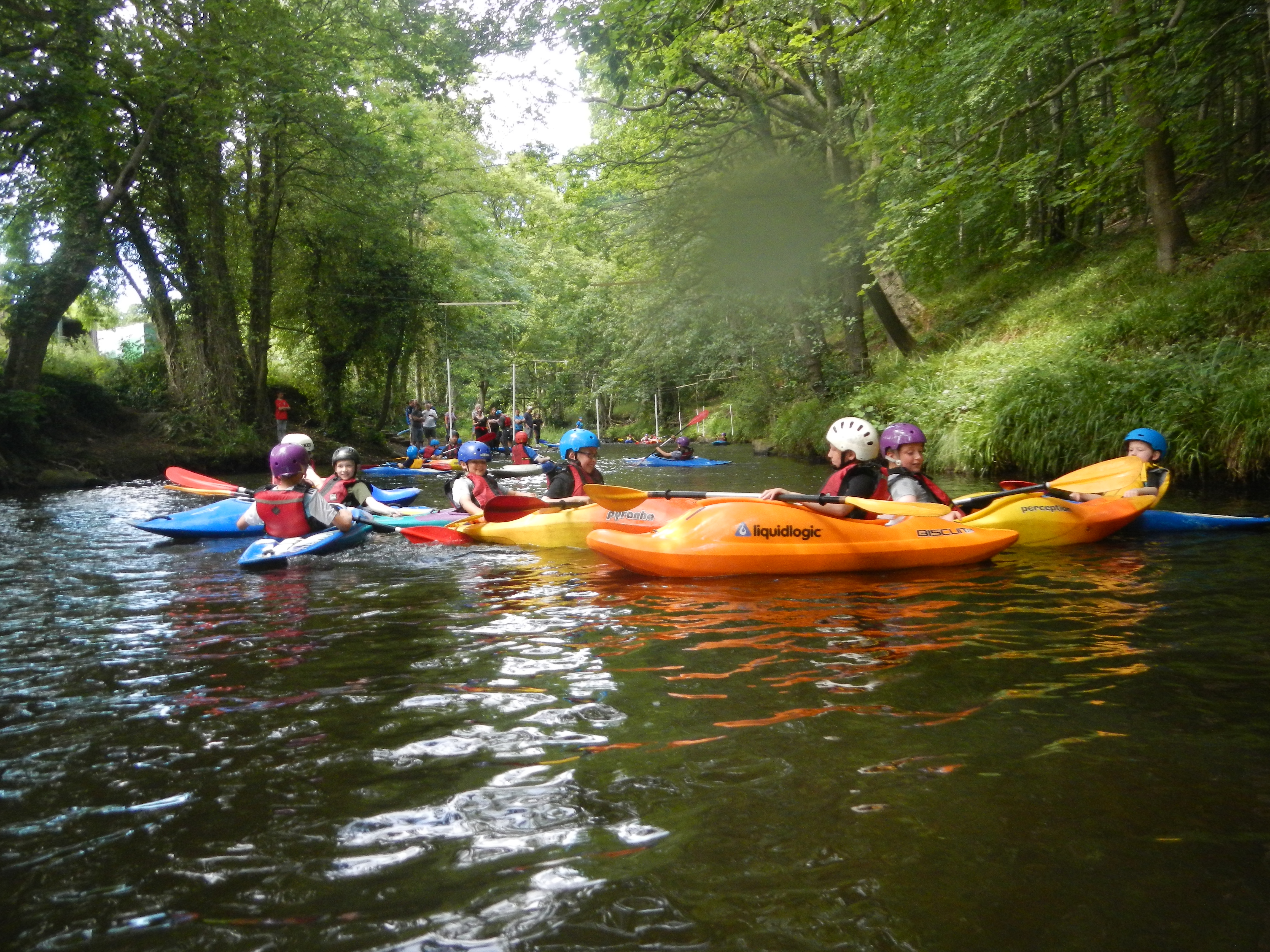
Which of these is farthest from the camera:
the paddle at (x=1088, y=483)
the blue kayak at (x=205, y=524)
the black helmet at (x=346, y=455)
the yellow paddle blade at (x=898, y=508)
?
the black helmet at (x=346, y=455)

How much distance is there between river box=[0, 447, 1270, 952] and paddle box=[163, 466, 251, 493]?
5635 mm

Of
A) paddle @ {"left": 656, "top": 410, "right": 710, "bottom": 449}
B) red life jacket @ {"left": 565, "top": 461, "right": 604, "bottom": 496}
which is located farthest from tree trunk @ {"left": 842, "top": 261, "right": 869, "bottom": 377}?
paddle @ {"left": 656, "top": 410, "right": 710, "bottom": 449}

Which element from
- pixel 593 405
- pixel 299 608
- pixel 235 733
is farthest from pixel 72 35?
pixel 593 405

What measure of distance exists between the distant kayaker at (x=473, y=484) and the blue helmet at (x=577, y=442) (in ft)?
2.06

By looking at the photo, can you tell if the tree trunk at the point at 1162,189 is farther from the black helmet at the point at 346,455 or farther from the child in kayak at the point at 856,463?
the black helmet at the point at 346,455

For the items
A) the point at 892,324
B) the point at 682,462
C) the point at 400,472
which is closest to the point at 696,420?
the point at 682,462

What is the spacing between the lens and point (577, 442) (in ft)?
27.2

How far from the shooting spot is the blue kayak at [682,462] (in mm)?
18859

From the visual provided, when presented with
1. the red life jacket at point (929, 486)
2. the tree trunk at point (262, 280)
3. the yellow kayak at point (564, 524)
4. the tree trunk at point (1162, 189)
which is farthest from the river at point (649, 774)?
the tree trunk at point (262, 280)

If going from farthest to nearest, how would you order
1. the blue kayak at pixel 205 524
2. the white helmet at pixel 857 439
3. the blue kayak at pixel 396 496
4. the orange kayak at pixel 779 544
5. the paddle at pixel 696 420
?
the paddle at pixel 696 420
the blue kayak at pixel 396 496
the blue kayak at pixel 205 524
the white helmet at pixel 857 439
the orange kayak at pixel 779 544

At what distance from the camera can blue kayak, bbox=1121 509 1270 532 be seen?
7238mm

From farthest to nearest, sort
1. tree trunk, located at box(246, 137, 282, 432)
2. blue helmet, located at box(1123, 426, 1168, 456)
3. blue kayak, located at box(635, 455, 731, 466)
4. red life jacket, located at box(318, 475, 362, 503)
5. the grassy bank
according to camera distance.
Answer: tree trunk, located at box(246, 137, 282, 432) → blue kayak, located at box(635, 455, 731, 466) → the grassy bank → red life jacket, located at box(318, 475, 362, 503) → blue helmet, located at box(1123, 426, 1168, 456)

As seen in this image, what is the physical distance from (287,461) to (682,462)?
1246cm

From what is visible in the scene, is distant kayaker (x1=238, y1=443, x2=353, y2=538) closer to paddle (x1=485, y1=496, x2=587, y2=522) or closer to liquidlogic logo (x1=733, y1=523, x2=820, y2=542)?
paddle (x1=485, y1=496, x2=587, y2=522)
